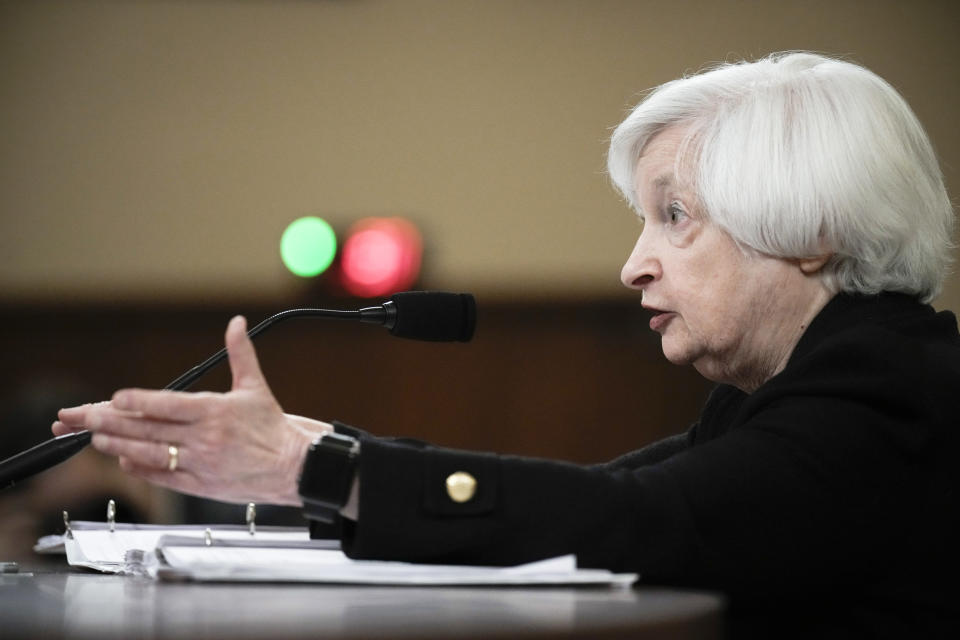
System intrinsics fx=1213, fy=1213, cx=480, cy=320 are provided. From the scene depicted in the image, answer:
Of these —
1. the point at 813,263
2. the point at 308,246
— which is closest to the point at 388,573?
the point at 813,263

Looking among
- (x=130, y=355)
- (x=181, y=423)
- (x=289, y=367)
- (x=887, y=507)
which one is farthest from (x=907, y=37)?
(x=181, y=423)

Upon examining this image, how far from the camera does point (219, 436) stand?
111cm

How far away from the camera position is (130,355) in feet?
17.1

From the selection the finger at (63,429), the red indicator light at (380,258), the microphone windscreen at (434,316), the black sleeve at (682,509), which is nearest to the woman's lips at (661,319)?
the microphone windscreen at (434,316)

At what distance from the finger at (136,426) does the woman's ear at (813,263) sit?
816 millimetres

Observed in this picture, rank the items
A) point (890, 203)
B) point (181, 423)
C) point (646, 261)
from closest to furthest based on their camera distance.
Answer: point (181, 423)
point (890, 203)
point (646, 261)

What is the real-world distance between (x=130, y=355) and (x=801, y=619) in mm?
4381

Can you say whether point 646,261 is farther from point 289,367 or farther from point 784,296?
point 289,367

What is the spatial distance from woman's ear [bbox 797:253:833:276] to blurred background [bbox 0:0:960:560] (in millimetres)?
3554

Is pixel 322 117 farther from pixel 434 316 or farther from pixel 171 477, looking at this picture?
pixel 171 477

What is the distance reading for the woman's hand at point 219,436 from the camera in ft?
3.62

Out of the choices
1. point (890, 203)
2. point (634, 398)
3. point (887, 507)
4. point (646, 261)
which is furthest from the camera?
point (634, 398)

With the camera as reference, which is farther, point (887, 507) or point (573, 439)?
point (573, 439)

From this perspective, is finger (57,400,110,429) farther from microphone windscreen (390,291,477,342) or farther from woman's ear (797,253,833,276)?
woman's ear (797,253,833,276)
